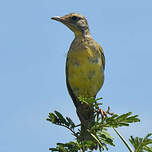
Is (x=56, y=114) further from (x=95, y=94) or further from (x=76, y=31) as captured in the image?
(x=76, y=31)

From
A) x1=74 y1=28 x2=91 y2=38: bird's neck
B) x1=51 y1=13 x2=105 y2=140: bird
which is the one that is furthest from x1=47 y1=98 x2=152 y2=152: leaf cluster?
x1=74 y1=28 x2=91 y2=38: bird's neck

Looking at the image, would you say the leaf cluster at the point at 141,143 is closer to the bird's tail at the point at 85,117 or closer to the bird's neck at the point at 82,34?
the bird's tail at the point at 85,117

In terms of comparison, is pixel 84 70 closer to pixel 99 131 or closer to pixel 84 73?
pixel 84 73

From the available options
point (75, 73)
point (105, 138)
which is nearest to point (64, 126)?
point (105, 138)

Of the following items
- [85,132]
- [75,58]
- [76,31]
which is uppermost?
[76,31]

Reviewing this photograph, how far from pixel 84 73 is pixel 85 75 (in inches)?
1.6

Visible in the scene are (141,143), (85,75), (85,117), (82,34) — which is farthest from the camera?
(82,34)

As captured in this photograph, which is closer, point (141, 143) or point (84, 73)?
point (141, 143)

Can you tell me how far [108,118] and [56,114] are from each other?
79 centimetres

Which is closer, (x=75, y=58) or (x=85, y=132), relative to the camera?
(x=85, y=132)

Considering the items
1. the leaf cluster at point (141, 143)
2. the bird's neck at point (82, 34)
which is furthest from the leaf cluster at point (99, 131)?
the bird's neck at point (82, 34)

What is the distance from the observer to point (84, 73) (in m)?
6.51

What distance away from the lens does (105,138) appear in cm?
458

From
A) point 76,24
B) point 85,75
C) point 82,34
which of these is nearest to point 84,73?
point 85,75
